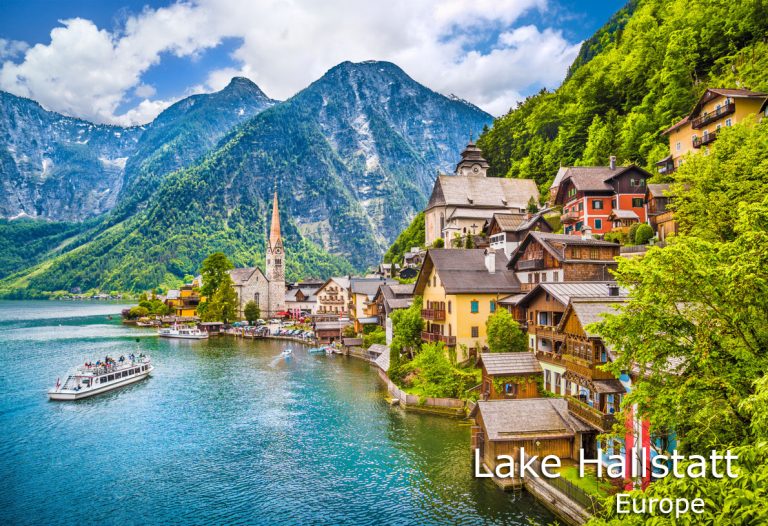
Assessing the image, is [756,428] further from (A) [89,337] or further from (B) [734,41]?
(A) [89,337]

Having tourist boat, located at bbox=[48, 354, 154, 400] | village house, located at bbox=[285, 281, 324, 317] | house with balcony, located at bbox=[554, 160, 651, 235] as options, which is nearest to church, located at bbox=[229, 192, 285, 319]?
village house, located at bbox=[285, 281, 324, 317]

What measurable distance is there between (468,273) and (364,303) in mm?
42405

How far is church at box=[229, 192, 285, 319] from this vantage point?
431 ft

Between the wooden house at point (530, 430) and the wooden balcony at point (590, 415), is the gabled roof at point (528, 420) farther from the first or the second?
the wooden balcony at point (590, 415)

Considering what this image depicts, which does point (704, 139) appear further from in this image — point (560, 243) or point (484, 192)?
point (484, 192)

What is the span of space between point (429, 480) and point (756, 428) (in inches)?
815

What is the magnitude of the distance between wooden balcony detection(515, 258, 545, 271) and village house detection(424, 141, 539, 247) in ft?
143

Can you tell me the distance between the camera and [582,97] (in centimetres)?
9225

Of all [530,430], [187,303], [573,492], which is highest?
[187,303]

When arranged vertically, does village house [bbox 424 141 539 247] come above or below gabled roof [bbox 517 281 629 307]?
above

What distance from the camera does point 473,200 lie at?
96812mm

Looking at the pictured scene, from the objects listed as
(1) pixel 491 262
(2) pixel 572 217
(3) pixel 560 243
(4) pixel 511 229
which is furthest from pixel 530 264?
(2) pixel 572 217

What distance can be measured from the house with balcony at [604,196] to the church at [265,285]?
9407 cm

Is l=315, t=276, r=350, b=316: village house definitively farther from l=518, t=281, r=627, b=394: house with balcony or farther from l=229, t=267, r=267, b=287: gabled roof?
l=518, t=281, r=627, b=394: house with balcony
